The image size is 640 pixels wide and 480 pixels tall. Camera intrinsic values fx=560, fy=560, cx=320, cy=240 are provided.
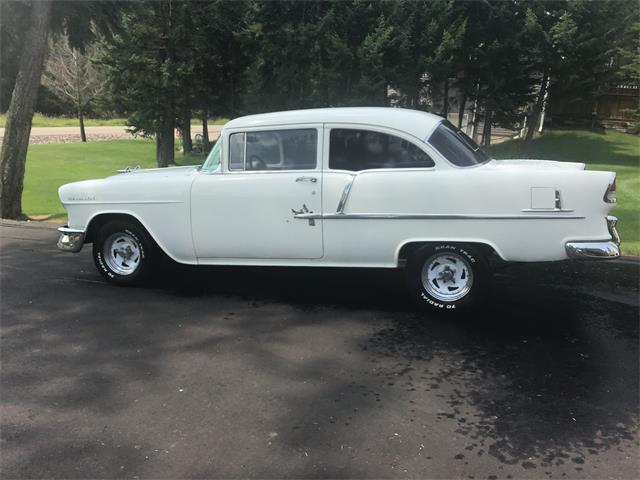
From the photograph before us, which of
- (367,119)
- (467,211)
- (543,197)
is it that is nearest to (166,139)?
(367,119)

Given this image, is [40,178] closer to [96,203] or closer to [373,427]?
[96,203]

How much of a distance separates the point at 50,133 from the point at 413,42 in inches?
1431

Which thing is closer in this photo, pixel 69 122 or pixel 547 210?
pixel 547 210

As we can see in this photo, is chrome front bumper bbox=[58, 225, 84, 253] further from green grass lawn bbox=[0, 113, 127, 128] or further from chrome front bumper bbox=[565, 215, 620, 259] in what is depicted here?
green grass lawn bbox=[0, 113, 127, 128]

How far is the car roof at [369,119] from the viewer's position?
5.07 meters

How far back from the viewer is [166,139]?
23.3 meters

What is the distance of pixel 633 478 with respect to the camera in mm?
2840

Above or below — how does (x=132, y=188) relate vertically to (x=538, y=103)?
below

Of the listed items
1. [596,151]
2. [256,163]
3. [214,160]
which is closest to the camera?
[256,163]

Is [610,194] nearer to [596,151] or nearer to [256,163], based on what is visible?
[256,163]

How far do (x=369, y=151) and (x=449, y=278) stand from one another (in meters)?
1.37

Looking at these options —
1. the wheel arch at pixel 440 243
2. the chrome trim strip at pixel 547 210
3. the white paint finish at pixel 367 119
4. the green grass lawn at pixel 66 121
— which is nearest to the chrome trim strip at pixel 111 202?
the white paint finish at pixel 367 119

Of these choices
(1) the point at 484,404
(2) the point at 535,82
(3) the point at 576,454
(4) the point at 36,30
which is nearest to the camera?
(3) the point at 576,454

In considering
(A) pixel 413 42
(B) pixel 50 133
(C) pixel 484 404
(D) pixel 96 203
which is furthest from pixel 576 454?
(B) pixel 50 133
